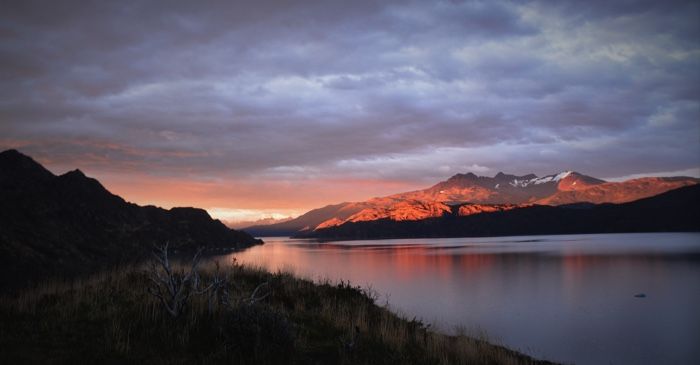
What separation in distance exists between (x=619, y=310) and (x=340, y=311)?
25661 millimetres

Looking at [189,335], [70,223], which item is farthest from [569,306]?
[70,223]

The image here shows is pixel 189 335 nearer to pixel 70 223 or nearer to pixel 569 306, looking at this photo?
pixel 569 306

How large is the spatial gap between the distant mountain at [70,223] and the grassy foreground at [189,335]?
151 feet

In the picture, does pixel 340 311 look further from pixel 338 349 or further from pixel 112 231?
pixel 112 231

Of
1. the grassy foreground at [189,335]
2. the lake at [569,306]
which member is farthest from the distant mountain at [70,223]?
the grassy foreground at [189,335]

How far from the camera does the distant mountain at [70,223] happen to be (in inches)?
2687

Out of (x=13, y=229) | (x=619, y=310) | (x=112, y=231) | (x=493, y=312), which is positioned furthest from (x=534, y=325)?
(x=112, y=231)

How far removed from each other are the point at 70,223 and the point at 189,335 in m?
111

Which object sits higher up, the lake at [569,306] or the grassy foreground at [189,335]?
the grassy foreground at [189,335]

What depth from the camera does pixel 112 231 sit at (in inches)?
4510

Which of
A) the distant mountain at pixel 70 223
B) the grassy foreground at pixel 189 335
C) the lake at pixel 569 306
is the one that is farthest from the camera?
the distant mountain at pixel 70 223

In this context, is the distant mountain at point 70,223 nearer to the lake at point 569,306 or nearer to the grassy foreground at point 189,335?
the lake at point 569,306

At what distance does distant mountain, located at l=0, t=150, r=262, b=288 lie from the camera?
68.2 metres

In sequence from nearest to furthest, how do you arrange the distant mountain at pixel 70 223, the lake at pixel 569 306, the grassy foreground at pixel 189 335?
the grassy foreground at pixel 189 335
the lake at pixel 569 306
the distant mountain at pixel 70 223
